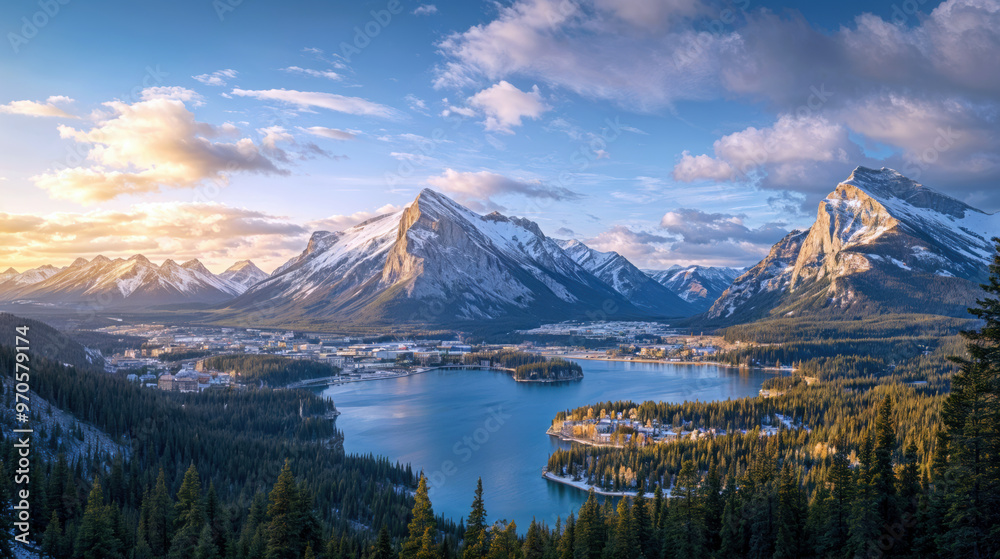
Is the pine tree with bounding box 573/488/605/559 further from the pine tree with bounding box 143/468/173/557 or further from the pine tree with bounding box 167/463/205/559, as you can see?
the pine tree with bounding box 143/468/173/557

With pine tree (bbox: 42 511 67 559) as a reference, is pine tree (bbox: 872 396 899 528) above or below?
above

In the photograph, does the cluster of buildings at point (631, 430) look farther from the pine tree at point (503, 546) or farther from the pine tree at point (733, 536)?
the pine tree at point (503, 546)

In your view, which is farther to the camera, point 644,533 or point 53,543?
point 644,533

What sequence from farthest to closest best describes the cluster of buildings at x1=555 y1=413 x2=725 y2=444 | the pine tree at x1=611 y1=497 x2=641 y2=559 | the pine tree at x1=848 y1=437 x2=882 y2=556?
the cluster of buildings at x1=555 y1=413 x2=725 y2=444
the pine tree at x1=611 y1=497 x2=641 y2=559
the pine tree at x1=848 y1=437 x2=882 y2=556

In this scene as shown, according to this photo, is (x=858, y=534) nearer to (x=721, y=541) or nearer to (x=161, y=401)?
(x=721, y=541)

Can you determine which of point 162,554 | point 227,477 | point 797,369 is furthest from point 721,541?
point 797,369

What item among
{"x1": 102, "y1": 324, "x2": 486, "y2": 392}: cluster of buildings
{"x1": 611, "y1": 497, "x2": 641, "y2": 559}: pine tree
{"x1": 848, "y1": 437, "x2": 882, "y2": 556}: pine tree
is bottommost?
{"x1": 102, "y1": 324, "x2": 486, "y2": 392}: cluster of buildings

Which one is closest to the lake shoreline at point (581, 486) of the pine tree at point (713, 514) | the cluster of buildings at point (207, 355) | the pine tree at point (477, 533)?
the pine tree at point (713, 514)

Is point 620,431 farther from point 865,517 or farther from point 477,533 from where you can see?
point 865,517

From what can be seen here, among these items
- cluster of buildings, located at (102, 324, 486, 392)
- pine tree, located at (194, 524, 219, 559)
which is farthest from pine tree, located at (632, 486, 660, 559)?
cluster of buildings, located at (102, 324, 486, 392)

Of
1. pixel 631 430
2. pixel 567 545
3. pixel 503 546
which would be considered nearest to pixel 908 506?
pixel 567 545
